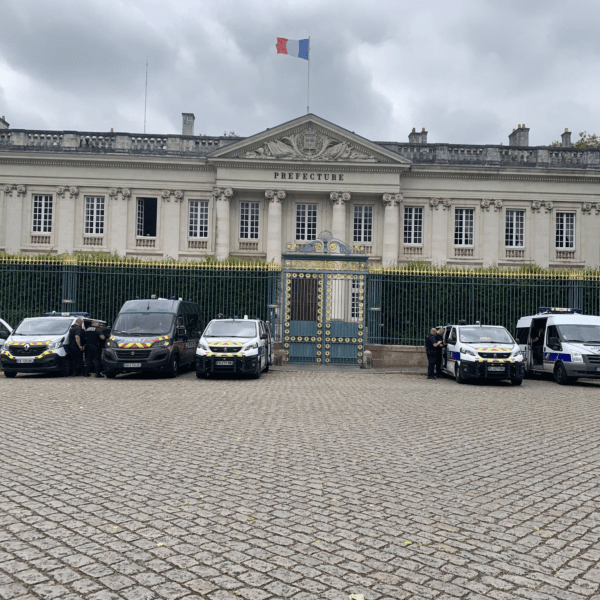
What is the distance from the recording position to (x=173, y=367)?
17.0 metres

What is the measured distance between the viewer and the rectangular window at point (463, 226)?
3847 cm

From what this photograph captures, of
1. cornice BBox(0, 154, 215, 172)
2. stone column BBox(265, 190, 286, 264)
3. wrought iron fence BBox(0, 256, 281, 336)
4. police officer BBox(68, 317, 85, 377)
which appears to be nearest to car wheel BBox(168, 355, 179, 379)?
police officer BBox(68, 317, 85, 377)

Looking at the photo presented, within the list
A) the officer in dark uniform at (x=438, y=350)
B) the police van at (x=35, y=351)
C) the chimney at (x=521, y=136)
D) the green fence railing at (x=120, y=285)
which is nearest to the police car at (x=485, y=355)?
the officer in dark uniform at (x=438, y=350)

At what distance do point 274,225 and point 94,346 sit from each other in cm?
2143

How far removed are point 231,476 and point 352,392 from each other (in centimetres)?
808

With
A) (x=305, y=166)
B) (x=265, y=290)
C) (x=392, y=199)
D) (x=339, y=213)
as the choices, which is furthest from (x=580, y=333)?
(x=305, y=166)

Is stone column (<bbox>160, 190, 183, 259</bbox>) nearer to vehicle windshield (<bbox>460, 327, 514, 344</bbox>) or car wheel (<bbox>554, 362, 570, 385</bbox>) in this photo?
vehicle windshield (<bbox>460, 327, 514, 344</bbox>)

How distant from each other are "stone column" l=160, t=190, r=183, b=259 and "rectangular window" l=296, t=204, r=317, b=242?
722 centimetres

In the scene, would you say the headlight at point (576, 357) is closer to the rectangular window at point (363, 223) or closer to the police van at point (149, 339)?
the police van at point (149, 339)

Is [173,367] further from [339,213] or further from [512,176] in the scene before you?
[512,176]

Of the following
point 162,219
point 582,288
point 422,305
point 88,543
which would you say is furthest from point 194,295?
point 88,543

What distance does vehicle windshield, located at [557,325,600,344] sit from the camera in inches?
697

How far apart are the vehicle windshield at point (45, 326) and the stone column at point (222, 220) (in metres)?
19.5

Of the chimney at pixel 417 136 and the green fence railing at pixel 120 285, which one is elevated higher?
the chimney at pixel 417 136
